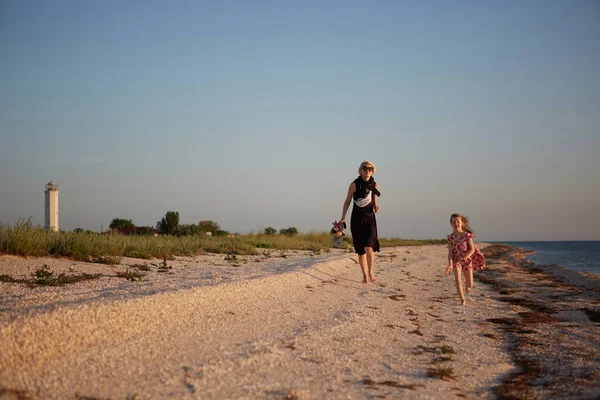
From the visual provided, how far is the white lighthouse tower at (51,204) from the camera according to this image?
29.3 metres

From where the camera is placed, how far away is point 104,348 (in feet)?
13.1

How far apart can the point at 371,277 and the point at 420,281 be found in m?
2.69

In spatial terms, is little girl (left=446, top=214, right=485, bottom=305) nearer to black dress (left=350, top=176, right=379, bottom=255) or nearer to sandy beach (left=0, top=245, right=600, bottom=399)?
sandy beach (left=0, top=245, right=600, bottom=399)

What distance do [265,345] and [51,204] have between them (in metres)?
29.0

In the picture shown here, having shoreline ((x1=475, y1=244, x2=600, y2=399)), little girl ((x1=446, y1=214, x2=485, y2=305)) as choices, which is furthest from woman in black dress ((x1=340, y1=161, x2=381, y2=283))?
shoreline ((x1=475, y1=244, x2=600, y2=399))

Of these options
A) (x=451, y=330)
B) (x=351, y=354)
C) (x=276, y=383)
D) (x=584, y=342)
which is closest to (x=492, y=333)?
(x=451, y=330)

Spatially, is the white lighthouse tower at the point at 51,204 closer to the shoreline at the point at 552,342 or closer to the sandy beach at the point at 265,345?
the sandy beach at the point at 265,345

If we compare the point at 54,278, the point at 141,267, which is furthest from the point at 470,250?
the point at 54,278

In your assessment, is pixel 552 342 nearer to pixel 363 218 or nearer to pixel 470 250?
pixel 470 250

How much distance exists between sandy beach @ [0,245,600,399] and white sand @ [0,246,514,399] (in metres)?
0.02

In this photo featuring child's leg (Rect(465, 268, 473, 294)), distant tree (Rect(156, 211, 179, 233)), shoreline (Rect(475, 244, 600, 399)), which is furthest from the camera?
distant tree (Rect(156, 211, 179, 233))

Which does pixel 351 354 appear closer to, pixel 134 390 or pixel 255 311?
pixel 255 311

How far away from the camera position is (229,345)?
14.7 ft

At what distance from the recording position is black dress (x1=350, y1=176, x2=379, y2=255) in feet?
30.1
